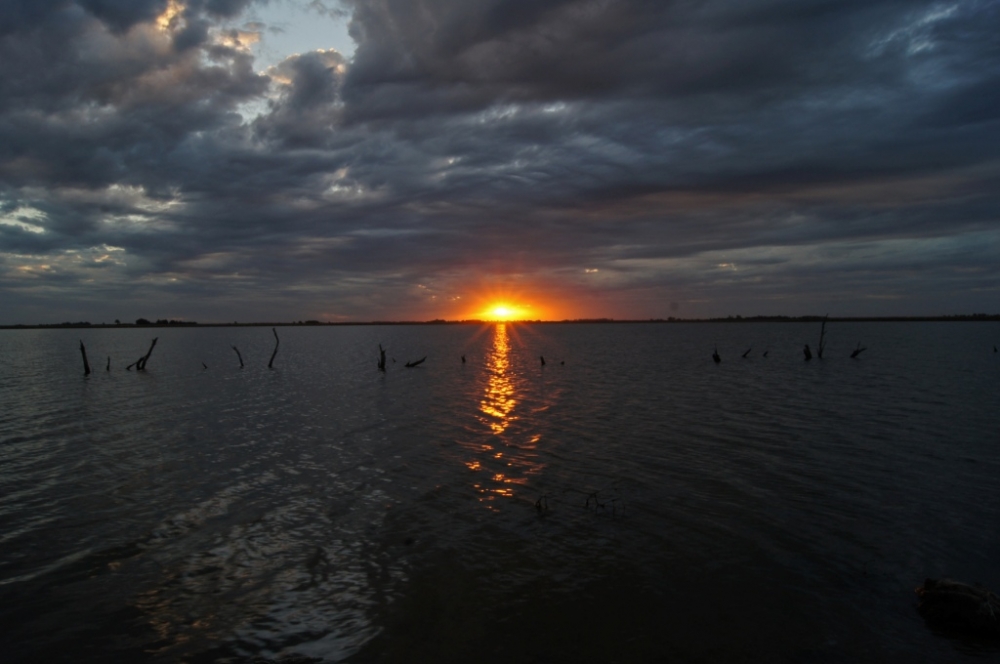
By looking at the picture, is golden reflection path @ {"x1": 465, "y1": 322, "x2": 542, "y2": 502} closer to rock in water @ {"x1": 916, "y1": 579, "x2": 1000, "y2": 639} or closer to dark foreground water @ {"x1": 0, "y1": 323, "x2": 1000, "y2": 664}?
dark foreground water @ {"x1": 0, "y1": 323, "x2": 1000, "y2": 664}

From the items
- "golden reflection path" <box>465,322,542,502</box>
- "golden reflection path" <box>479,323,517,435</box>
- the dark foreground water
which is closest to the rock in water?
the dark foreground water

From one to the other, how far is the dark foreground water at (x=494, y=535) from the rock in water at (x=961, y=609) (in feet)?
0.70

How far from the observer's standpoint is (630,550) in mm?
10016

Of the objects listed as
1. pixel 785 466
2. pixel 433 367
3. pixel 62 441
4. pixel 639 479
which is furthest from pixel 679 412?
pixel 433 367

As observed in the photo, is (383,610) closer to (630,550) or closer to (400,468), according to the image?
(630,550)

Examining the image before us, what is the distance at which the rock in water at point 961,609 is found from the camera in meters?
7.39

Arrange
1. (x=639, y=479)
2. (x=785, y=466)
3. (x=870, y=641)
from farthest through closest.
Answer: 1. (x=785, y=466)
2. (x=639, y=479)
3. (x=870, y=641)

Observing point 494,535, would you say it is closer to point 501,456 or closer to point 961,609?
point 501,456

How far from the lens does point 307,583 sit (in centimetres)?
888

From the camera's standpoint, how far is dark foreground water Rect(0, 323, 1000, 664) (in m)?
7.43

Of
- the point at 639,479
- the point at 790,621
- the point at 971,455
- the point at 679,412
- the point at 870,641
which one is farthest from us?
the point at 679,412

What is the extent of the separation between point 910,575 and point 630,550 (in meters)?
4.50

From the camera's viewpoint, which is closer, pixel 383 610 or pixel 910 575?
pixel 383 610

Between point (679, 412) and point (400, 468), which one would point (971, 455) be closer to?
point (679, 412)
